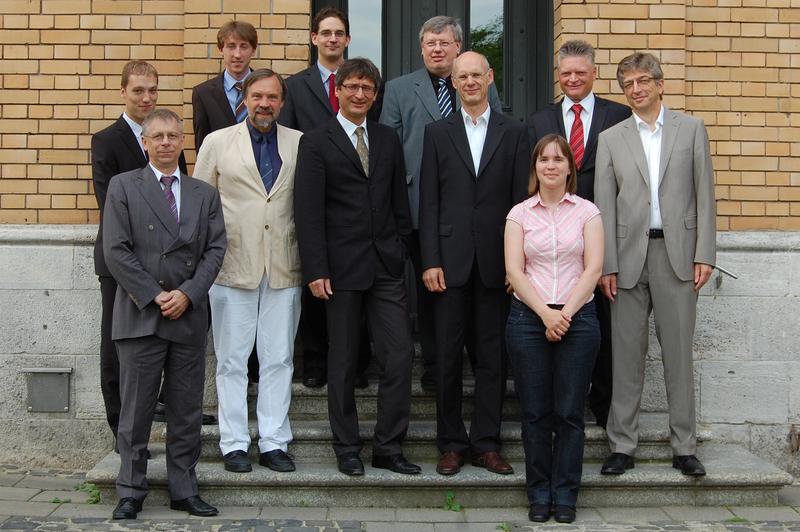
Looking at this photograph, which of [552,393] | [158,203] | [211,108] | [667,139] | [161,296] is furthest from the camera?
[211,108]

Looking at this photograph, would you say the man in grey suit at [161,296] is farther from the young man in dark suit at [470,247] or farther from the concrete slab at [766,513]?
the concrete slab at [766,513]

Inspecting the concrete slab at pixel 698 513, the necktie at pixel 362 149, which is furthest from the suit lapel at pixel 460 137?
the concrete slab at pixel 698 513

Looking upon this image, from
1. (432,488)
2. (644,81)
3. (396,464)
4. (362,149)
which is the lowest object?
(432,488)

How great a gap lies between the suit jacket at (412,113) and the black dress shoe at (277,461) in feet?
4.79

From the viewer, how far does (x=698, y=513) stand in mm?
5652

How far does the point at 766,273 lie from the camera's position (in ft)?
22.1

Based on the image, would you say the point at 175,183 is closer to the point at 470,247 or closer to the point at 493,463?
the point at 470,247

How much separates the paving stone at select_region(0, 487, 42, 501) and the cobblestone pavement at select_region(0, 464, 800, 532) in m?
0.08

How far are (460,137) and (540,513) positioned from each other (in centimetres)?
200

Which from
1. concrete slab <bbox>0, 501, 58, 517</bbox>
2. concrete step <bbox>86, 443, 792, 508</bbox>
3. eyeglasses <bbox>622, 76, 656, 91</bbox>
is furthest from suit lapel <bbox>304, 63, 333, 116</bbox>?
concrete slab <bbox>0, 501, 58, 517</bbox>

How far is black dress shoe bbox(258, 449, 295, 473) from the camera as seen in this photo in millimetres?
5738

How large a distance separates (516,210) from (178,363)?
187 centimetres

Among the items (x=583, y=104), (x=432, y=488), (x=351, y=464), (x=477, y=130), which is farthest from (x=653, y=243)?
(x=351, y=464)

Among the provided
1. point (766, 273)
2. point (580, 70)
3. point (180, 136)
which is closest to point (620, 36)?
point (580, 70)
